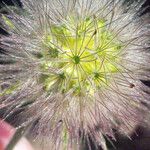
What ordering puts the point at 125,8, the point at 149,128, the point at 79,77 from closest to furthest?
the point at 79,77, the point at 125,8, the point at 149,128

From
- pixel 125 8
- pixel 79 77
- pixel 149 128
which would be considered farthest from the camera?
pixel 149 128

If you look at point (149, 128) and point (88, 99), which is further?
point (149, 128)

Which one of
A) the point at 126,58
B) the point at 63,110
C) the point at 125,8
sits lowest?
the point at 63,110

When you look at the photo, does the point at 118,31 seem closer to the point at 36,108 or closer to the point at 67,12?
the point at 67,12

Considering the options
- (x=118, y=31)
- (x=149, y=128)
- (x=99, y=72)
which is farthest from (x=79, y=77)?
(x=149, y=128)

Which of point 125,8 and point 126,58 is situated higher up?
point 125,8
